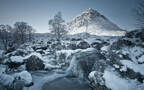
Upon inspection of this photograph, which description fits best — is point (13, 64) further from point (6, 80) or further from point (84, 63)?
point (84, 63)

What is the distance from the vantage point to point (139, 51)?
275 inches

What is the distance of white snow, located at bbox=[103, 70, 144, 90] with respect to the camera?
3.98m

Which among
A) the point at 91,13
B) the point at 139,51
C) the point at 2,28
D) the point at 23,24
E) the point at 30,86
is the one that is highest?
the point at 91,13

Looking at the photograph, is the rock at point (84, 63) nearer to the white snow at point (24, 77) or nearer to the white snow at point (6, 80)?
the white snow at point (24, 77)

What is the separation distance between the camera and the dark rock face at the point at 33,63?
9350 mm

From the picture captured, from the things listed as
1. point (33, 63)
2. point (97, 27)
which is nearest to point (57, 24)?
point (33, 63)

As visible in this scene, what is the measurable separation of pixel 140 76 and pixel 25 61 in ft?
31.8

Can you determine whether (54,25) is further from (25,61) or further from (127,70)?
(127,70)

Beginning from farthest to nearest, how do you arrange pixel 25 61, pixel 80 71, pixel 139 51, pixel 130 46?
pixel 25 61, pixel 130 46, pixel 80 71, pixel 139 51

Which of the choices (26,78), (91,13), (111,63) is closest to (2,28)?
(26,78)

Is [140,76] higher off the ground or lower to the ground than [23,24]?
lower

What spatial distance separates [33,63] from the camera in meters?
9.49

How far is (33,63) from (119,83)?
327 inches

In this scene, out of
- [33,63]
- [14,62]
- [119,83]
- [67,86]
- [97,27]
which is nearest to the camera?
[119,83]
